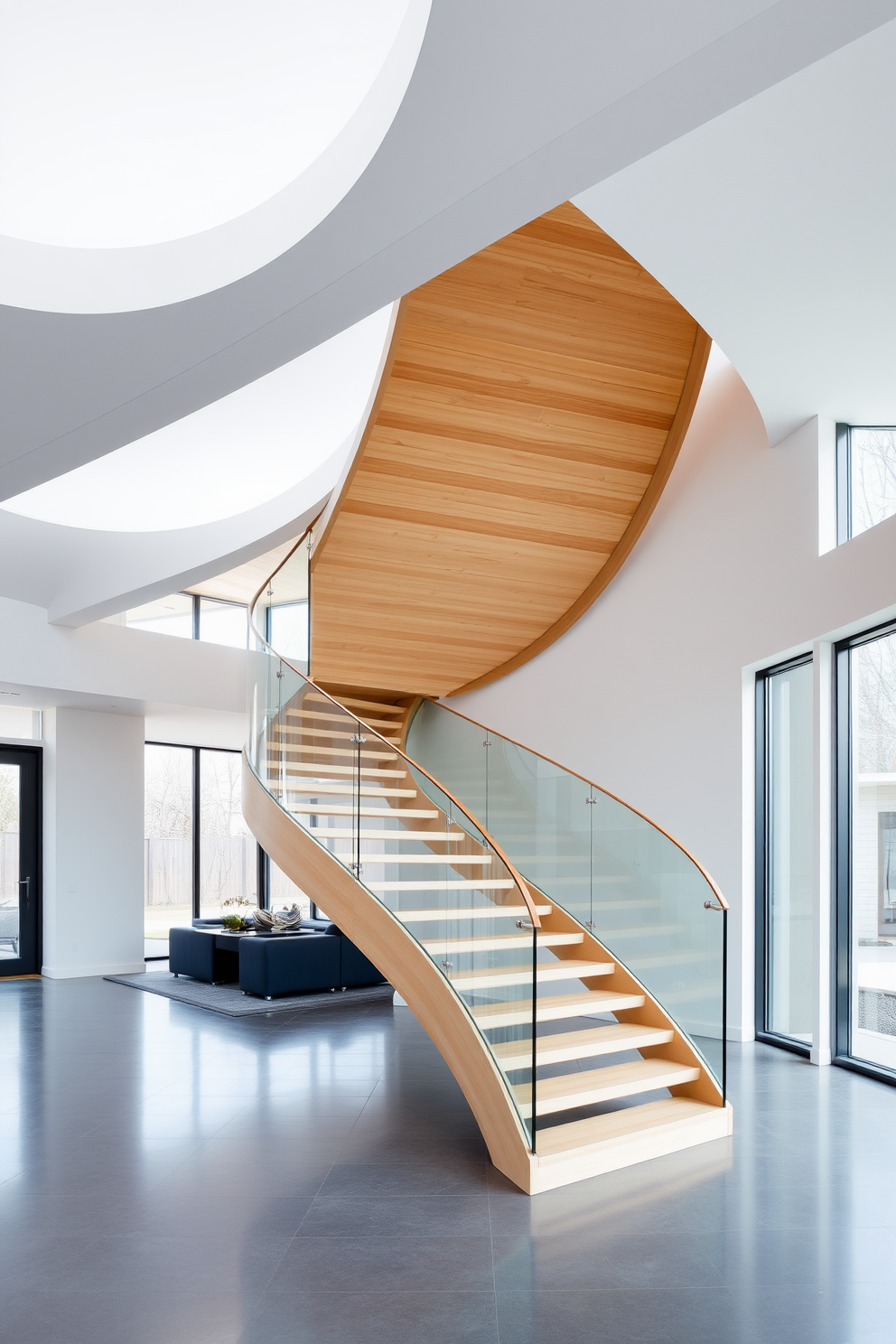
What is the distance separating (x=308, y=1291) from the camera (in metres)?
3.38

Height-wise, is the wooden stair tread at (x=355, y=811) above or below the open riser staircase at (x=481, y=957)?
above

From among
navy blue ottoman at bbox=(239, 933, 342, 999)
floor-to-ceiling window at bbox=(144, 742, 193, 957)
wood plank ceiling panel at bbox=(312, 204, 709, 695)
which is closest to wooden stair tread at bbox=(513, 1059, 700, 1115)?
wood plank ceiling panel at bbox=(312, 204, 709, 695)

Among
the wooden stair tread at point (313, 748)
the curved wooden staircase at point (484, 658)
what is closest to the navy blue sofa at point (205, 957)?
the curved wooden staircase at point (484, 658)

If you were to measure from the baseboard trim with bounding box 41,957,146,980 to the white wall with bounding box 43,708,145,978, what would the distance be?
1 centimetres

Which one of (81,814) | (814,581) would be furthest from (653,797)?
(81,814)

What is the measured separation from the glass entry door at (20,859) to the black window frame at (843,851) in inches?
360

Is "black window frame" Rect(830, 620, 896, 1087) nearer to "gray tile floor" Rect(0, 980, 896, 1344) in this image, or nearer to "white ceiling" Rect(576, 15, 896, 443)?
"gray tile floor" Rect(0, 980, 896, 1344)

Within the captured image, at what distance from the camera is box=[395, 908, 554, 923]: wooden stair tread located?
5023 millimetres

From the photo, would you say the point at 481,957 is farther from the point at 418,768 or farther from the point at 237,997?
the point at 237,997

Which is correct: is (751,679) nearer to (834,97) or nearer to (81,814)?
(834,97)

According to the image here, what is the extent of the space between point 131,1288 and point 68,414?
10.7 feet

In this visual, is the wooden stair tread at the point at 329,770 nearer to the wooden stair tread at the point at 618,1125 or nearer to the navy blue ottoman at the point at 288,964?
the navy blue ottoman at the point at 288,964

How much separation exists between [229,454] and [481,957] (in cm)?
684

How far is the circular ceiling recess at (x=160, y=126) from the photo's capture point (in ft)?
11.0
